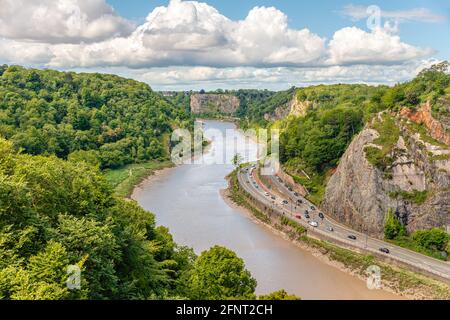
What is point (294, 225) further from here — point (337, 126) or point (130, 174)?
point (130, 174)

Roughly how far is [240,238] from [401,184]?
1532cm

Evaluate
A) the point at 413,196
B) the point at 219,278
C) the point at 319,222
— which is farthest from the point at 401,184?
the point at 219,278

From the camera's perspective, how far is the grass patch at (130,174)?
61.5m

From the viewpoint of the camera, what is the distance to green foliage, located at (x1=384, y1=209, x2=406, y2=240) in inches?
1409

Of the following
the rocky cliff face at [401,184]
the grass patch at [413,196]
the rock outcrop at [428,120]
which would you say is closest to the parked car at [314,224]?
the rocky cliff face at [401,184]

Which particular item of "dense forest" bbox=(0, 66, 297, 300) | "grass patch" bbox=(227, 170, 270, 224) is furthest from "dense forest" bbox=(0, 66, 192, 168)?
"dense forest" bbox=(0, 66, 297, 300)

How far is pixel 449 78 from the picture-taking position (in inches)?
1748

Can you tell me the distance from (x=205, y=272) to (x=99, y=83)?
291 ft

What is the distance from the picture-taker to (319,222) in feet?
137

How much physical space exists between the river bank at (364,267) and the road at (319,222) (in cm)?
98

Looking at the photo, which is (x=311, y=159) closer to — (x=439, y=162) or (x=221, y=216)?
(x=221, y=216)

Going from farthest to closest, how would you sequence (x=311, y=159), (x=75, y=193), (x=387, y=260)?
1. (x=311, y=159)
2. (x=387, y=260)
3. (x=75, y=193)

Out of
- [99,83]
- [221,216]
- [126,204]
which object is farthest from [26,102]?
[126,204]

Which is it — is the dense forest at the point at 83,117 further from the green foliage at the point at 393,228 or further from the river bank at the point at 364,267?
the green foliage at the point at 393,228
